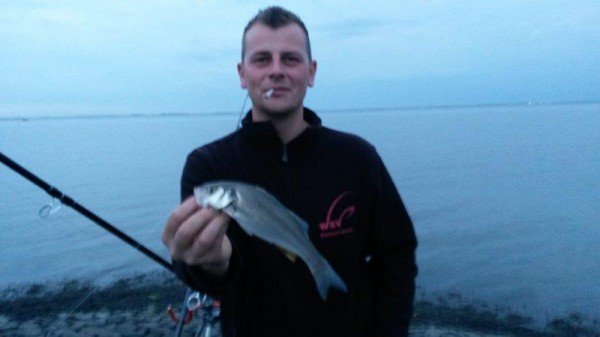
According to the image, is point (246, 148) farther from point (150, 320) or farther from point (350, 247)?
point (150, 320)

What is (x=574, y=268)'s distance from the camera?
616 inches

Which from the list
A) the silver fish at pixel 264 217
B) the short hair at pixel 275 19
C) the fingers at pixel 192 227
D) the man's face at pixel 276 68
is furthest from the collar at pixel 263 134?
the fingers at pixel 192 227

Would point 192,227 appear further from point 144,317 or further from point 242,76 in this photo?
point 144,317

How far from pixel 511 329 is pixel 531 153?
126 feet

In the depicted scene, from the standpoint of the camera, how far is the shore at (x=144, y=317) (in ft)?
33.2

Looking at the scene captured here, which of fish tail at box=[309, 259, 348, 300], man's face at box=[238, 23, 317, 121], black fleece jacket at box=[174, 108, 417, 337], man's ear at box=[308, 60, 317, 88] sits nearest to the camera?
fish tail at box=[309, 259, 348, 300]

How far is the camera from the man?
358cm

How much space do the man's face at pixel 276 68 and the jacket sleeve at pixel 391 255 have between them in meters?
0.90

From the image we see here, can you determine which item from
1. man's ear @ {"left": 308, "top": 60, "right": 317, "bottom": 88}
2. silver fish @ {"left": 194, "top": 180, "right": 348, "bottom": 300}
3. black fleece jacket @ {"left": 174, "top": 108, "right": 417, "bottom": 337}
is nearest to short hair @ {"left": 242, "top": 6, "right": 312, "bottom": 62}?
man's ear @ {"left": 308, "top": 60, "right": 317, "bottom": 88}

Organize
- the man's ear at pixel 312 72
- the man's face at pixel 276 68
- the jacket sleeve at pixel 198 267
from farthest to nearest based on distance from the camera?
the man's ear at pixel 312 72
the man's face at pixel 276 68
the jacket sleeve at pixel 198 267

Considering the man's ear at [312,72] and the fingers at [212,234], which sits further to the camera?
the man's ear at [312,72]

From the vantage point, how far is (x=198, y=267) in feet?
10.7

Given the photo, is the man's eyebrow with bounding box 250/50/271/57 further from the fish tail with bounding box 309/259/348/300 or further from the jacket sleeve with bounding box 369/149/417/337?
the fish tail with bounding box 309/259/348/300

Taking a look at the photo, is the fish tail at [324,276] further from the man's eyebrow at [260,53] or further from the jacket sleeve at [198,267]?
the man's eyebrow at [260,53]
